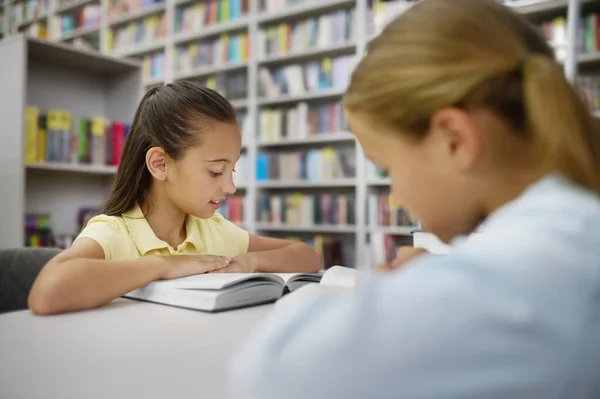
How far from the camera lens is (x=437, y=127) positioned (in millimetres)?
461

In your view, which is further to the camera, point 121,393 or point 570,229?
point 121,393

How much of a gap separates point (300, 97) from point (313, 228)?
1.04 m

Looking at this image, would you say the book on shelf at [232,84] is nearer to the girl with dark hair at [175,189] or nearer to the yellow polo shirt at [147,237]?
the yellow polo shirt at [147,237]

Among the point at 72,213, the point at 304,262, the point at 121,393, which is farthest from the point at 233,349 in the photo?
the point at 72,213

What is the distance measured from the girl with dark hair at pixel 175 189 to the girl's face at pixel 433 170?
24.8 inches

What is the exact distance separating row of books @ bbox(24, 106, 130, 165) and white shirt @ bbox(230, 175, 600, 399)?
2.41 m

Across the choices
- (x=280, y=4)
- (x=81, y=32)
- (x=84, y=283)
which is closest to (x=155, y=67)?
(x=81, y=32)

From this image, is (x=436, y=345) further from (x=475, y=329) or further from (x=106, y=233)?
(x=106, y=233)

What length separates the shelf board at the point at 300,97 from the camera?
12.5 feet

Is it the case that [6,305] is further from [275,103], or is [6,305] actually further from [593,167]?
Result: [275,103]

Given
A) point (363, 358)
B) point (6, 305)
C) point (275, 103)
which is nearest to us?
point (363, 358)

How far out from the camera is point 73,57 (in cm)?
270

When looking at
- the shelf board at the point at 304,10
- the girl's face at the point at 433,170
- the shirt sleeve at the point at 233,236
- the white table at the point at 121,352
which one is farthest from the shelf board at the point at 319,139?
the girl's face at the point at 433,170

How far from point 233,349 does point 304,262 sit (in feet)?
2.37
